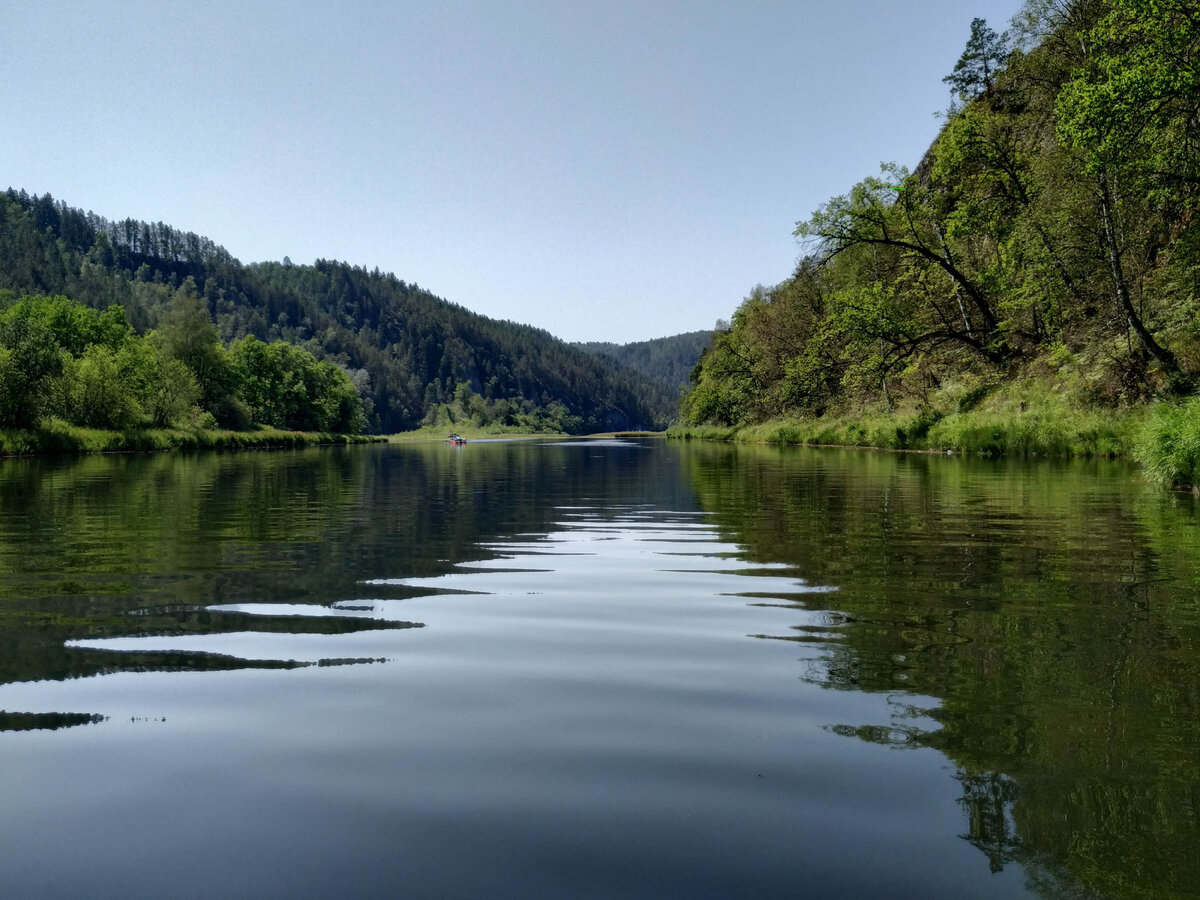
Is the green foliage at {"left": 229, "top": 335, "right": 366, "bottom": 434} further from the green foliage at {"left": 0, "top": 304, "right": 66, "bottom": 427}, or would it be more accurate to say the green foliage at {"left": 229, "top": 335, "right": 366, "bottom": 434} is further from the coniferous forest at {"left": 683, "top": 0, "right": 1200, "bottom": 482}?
the coniferous forest at {"left": 683, "top": 0, "right": 1200, "bottom": 482}

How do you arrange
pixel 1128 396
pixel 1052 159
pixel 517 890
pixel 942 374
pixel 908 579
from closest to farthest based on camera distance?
1. pixel 517 890
2. pixel 908 579
3. pixel 1128 396
4. pixel 1052 159
5. pixel 942 374

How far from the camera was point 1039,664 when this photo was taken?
5137mm

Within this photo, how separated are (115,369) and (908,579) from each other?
236ft

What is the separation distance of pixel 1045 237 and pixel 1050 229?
416mm

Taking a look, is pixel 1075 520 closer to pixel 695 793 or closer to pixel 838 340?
pixel 695 793

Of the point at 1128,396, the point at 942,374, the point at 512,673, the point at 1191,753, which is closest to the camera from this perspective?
the point at 1191,753

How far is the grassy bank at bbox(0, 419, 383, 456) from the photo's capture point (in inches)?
2047

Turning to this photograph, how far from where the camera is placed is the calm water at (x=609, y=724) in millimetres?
2869

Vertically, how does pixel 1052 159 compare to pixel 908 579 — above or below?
above

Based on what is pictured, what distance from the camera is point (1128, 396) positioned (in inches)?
1086

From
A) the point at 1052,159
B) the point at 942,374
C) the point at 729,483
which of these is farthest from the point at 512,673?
the point at 942,374

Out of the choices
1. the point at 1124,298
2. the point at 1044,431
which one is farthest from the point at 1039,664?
the point at 1044,431

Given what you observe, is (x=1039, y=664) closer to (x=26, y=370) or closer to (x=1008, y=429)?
(x=1008, y=429)

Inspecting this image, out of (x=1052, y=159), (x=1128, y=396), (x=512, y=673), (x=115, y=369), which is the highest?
(x=1052, y=159)
